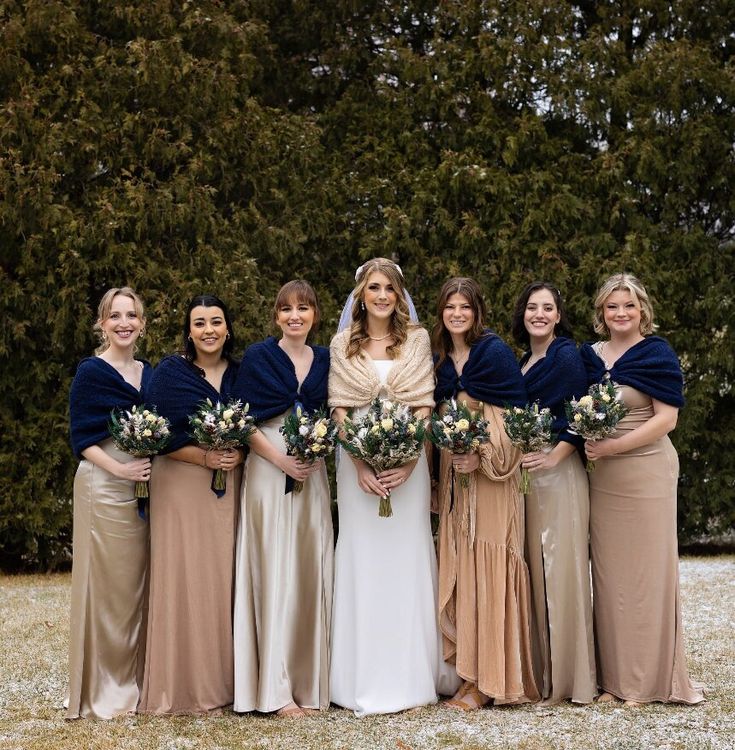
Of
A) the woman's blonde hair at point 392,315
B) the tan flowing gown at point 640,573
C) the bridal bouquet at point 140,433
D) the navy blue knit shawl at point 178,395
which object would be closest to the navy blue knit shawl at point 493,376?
the woman's blonde hair at point 392,315

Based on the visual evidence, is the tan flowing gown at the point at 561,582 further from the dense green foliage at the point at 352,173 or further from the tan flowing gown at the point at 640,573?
the dense green foliage at the point at 352,173

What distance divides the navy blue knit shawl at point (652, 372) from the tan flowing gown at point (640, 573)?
76mm

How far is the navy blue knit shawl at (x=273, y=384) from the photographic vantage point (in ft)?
19.3

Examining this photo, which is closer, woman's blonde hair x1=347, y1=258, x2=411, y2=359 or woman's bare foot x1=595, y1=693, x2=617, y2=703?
woman's bare foot x1=595, y1=693, x2=617, y2=703

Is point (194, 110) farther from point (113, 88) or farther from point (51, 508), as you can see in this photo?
point (51, 508)

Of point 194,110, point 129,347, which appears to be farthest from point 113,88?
point 129,347

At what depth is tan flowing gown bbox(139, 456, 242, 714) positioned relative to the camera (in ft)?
19.1

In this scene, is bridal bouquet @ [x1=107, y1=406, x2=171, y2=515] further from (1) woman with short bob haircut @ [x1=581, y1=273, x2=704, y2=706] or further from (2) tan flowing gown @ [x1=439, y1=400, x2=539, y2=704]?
(1) woman with short bob haircut @ [x1=581, y1=273, x2=704, y2=706]

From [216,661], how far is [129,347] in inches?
80.3

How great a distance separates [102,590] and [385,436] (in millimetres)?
2015

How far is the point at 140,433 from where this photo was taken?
18.1 feet

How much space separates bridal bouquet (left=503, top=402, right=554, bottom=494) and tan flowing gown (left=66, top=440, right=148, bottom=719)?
233 centimetres

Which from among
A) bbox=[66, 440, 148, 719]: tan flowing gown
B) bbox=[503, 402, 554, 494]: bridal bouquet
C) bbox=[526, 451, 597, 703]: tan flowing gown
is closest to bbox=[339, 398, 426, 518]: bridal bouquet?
bbox=[503, 402, 554, 494]: bridal bouquet

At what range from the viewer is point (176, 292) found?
10.9 meters
